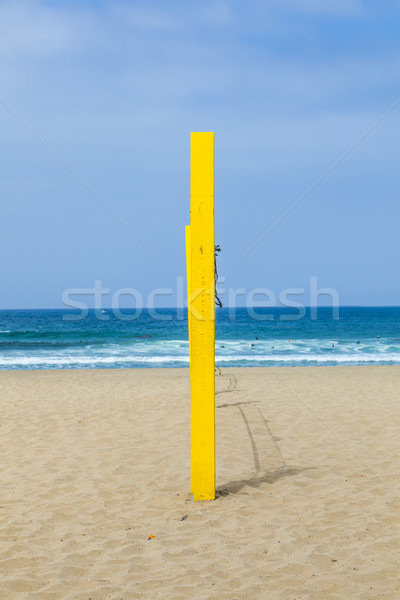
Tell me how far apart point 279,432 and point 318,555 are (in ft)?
13.2

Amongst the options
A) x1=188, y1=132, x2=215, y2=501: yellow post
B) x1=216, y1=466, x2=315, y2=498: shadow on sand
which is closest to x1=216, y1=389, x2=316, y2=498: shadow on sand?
x1=216, y1=466, x2=315, y2=498: shadow on sand

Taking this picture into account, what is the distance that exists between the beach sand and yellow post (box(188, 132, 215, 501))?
56 cm

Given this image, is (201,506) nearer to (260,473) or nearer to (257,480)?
(257,480)

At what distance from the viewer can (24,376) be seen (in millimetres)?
16312

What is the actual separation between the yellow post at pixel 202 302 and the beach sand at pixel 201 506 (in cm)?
56

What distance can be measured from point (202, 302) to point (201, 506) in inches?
69.8

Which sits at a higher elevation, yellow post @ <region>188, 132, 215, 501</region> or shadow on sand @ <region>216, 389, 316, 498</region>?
yellow post @ <region>188, 132, 215, 501</region>

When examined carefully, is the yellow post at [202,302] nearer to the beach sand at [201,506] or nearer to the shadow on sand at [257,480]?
the shadow on sand at [257,480]

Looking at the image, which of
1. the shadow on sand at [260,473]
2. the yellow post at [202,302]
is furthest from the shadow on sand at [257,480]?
the yellow post at [202,302]

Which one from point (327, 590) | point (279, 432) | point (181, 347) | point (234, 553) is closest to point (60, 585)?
point (234, 553)

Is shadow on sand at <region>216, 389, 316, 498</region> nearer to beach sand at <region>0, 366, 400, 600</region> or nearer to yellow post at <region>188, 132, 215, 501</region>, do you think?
beach sand at <region>0, 366, 400, 600</region>

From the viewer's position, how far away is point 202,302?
4562mm

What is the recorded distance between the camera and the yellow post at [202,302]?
443 centimetres

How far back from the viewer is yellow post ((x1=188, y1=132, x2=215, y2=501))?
443 cm
